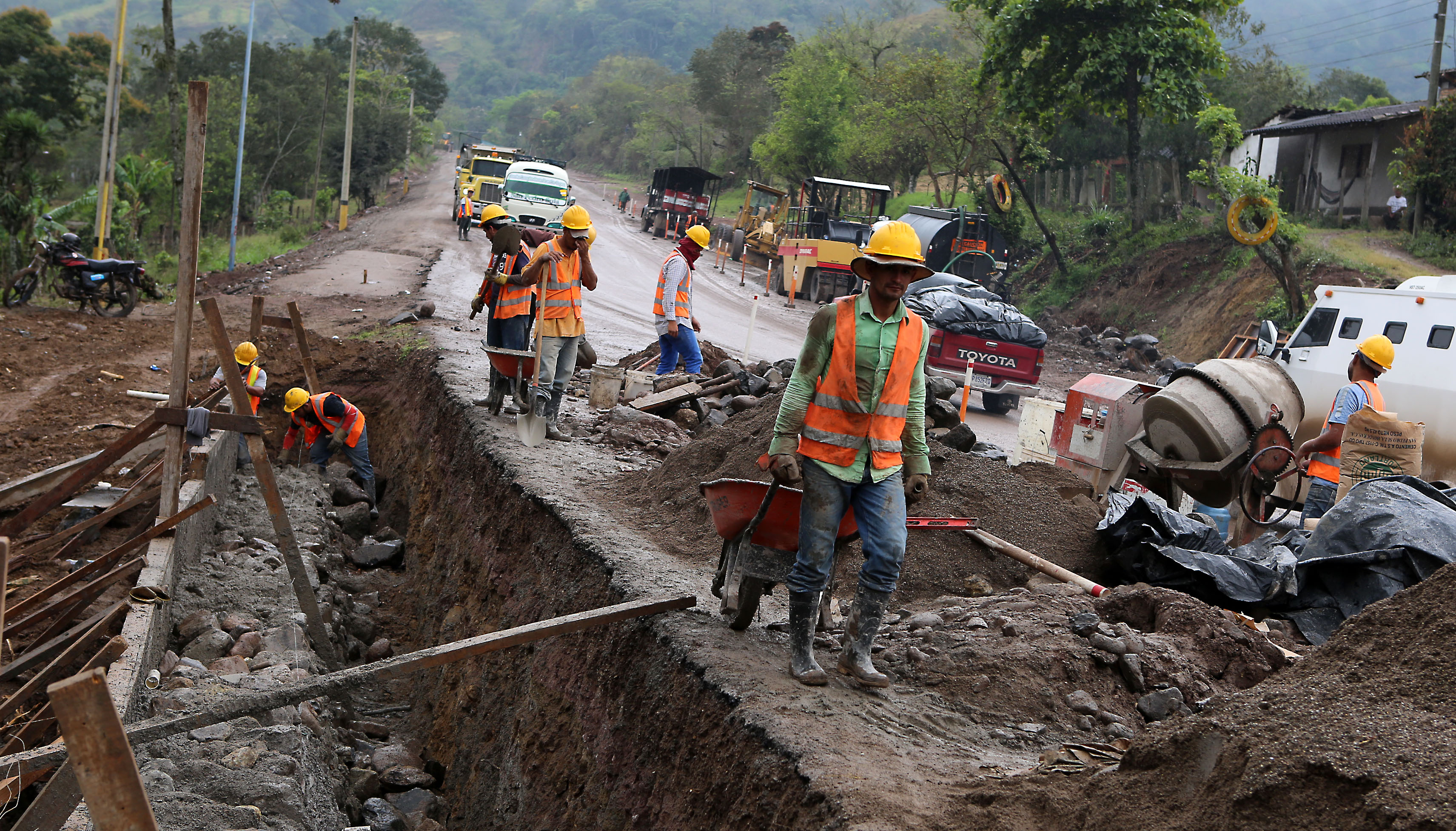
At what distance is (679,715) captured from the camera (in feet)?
15.5

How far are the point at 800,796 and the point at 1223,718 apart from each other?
1389 mm

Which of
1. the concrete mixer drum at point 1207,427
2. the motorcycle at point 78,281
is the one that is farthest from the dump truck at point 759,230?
the concrete mixer drum at point 1207,427

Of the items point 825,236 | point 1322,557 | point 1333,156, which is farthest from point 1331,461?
point 1333,156

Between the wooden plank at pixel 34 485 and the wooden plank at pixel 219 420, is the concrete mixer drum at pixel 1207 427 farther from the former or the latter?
the wooden plank at pixel 34 485

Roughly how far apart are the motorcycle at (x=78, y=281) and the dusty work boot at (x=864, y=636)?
627 inches

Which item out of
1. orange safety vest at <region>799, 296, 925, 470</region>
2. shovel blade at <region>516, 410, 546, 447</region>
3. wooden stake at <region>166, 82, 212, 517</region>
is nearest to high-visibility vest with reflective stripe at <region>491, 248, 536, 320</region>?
shovel blade at <region>516, 410, 546, 447</region>

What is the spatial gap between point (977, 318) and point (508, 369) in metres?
7.98

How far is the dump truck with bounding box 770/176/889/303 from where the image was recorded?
82.3ft

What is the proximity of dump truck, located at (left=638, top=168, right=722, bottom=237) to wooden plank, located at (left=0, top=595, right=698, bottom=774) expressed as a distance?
33.0 metres

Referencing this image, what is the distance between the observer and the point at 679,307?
34.6 feet

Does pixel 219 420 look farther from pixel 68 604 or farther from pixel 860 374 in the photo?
pixel 860 374

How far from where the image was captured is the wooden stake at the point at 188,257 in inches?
217

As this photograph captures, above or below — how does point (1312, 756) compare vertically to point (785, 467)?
below

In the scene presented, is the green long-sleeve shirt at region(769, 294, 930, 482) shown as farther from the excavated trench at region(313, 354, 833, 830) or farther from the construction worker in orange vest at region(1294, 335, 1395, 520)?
the construction worker in orange vest at region(1294, 335, 1395, 520)
